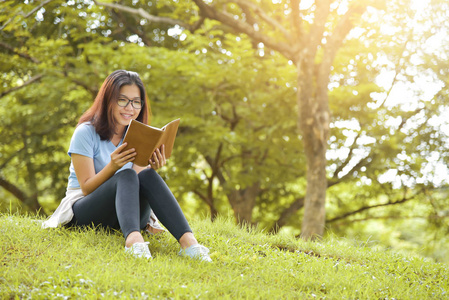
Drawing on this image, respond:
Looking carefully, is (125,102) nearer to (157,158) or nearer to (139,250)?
(157,158)

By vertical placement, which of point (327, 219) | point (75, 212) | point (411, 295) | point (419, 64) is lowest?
point (327, 219)

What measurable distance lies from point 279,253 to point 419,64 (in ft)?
24.4

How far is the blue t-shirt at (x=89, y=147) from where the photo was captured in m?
3.75

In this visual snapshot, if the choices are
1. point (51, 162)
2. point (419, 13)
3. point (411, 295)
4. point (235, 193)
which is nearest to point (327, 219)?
point (235, 193)

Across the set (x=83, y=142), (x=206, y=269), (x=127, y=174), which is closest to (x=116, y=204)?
(x=127, y=174)

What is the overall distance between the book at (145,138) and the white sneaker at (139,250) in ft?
2.02

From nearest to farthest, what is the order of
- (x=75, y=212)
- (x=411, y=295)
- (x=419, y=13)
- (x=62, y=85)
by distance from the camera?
(x=411, y=295) < (x=75, y=212) < (x=419, y=13) < (x=62, y=85)

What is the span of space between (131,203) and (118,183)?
0.18 m

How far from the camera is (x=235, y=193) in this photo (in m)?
11.4

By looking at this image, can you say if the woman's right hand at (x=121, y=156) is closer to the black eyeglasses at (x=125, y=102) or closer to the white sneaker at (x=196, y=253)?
the black eyeglasses at (x=125, y=102)

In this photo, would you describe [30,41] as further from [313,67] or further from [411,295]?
[411,295]

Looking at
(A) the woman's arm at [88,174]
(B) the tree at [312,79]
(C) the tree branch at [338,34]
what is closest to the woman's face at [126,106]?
(A) the woman's arm at [88,174]

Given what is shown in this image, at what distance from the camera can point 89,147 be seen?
12.4 feet

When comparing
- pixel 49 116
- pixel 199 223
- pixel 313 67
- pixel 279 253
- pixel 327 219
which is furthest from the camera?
pixel 327 219
